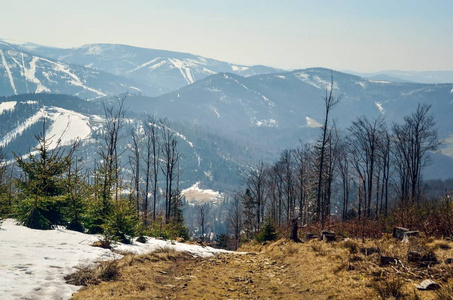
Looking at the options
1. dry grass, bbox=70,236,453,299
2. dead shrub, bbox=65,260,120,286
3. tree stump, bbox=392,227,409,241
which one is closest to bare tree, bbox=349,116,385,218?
tree stump, bbox=392,227,409,241

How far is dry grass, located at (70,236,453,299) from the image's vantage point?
763 centimetres

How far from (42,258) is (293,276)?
7817 millimetres

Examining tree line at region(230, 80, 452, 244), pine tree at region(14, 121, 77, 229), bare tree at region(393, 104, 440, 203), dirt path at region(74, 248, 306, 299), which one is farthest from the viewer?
bare tree at region(393, 104, 440, 203)

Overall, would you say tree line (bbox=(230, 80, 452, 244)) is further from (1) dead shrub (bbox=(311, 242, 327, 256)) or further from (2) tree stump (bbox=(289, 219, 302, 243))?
(1) dead shrub (bbox=(311, 242, 327, 256))

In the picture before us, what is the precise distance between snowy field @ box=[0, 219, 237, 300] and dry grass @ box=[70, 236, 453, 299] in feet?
2.66

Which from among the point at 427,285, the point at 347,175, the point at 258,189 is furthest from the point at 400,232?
the point at 347,175

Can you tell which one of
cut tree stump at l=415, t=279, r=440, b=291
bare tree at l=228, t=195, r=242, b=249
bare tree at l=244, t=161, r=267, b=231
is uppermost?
cut tree stump at l=415, t=279, r=440, b=291

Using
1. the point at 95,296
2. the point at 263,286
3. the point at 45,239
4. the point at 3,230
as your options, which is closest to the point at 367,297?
the point at 263,286

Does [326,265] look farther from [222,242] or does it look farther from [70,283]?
[222,242]

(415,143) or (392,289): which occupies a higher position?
(415,143)

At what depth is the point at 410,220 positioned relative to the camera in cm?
1536

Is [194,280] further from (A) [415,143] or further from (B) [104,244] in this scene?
(A) [415,143]

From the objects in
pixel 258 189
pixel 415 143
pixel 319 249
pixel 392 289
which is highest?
pixel 415 143

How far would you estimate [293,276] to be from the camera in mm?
10984
